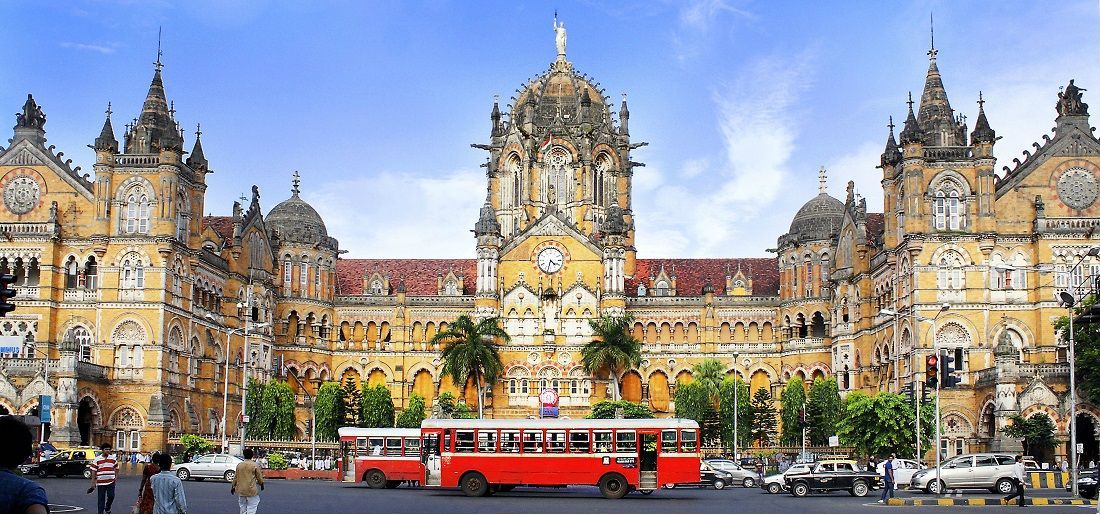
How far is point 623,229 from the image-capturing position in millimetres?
102625

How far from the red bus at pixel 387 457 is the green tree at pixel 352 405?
35.5 metres

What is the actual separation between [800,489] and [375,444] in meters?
19.3

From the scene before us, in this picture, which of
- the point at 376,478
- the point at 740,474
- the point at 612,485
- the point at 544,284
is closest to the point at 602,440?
the point at 612,485

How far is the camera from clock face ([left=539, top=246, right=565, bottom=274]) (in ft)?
336

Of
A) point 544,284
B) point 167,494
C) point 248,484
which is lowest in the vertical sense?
point 248,484

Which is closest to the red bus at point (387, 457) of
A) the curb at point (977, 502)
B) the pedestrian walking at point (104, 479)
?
the curb at point (977, 502)

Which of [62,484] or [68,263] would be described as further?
[68,263]

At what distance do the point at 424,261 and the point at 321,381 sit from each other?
16.3 m

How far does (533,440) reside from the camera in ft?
162

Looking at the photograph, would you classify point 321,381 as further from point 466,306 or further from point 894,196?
point 894,196

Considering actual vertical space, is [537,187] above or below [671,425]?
above

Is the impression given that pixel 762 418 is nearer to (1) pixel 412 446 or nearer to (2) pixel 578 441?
(1) pixel 412 446

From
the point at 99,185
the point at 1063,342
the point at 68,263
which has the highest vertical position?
the point at 99,185

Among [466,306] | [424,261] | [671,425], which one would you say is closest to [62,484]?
[671,425]
